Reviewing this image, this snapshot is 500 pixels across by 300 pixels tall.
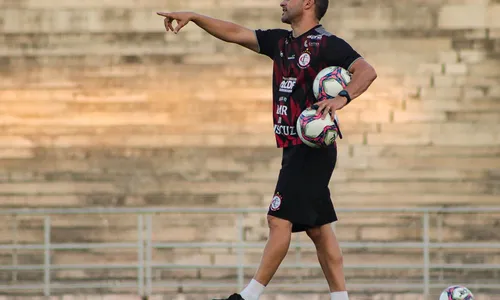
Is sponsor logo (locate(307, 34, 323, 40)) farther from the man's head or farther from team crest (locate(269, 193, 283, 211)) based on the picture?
team crest (locate(269, 193, 283, 211))

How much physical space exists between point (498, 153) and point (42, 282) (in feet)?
17.4

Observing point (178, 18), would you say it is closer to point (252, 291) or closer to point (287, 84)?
point (287, 84)

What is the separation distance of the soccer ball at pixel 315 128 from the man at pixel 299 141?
0.14 metres

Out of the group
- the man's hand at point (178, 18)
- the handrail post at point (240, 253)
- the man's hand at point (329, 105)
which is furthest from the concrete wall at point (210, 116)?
the man's hand at point (329, 105)

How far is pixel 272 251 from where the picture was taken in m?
7.13

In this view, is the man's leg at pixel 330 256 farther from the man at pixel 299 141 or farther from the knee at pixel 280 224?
the knee at pixel 280 224

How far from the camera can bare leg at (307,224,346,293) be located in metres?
7.23

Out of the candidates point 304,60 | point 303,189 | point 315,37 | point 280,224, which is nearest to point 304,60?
point 304,60

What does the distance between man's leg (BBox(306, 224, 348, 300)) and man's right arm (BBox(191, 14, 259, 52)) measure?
3.56 feet

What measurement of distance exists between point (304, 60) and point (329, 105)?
41 centimetres

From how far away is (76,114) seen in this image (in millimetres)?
15047

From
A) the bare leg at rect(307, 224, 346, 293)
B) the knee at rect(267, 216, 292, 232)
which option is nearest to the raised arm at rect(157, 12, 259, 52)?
the knee at rect(267, 216, 292, 232)

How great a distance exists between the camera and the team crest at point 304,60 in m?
7.08

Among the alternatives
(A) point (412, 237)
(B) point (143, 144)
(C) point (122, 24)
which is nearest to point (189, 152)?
(B) point (143, 144)
